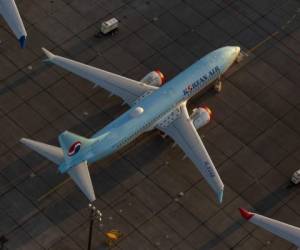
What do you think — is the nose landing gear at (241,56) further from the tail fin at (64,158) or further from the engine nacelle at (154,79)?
the tail fin at (64,158)

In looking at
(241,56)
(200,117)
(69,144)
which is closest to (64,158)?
(69,144)

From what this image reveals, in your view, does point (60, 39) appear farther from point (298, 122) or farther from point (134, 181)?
point (298, 122)

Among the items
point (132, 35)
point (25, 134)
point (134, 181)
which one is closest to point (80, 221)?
point (134, 181)

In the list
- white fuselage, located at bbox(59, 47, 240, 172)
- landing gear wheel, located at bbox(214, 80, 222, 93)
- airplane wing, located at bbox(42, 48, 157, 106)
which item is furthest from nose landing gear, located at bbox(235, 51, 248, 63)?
airplane wing, located at bbox(42, 48, 157, 106)

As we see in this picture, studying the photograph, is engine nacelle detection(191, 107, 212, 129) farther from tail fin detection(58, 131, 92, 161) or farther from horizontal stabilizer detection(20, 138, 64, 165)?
horizontal stabilizer detection(20, 138, 64, 165)

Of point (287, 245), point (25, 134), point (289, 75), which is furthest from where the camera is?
point (289, 75)

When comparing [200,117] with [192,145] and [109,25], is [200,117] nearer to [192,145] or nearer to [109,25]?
[192,145]
